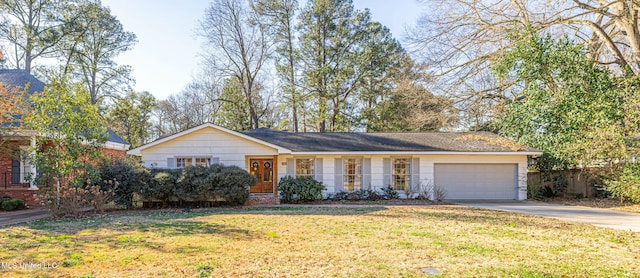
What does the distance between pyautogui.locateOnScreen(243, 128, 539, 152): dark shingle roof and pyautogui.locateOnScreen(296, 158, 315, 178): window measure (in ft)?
2.07

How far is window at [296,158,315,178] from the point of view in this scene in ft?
51.7

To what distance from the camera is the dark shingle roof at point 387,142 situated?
15.6 meters

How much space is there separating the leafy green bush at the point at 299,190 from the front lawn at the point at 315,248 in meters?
4.78

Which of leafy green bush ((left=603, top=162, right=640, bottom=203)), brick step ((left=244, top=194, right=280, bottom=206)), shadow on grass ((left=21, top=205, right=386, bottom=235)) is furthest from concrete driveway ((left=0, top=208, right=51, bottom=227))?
leafy green bush ((left=603, top=162, right=640, bottom=203))

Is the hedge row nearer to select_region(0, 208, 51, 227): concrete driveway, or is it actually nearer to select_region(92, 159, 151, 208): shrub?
select_region(92, 159, 151, 208): shrub

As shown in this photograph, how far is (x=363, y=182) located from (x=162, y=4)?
37.8ft

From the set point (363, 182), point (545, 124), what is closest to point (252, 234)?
point (363, 182)

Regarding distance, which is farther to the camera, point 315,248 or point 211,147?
point 211,147

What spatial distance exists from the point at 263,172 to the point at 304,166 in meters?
1.90

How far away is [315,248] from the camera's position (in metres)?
6.21

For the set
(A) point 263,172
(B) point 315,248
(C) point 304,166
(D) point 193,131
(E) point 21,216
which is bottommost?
(E) point 21,216

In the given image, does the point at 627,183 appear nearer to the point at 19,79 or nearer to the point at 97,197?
the point at 97,197

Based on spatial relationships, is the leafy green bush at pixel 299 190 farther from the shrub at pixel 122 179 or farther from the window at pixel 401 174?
the shrub at pixel 122 179

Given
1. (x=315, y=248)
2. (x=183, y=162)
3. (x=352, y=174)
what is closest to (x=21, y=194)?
(x=183, y=162)
